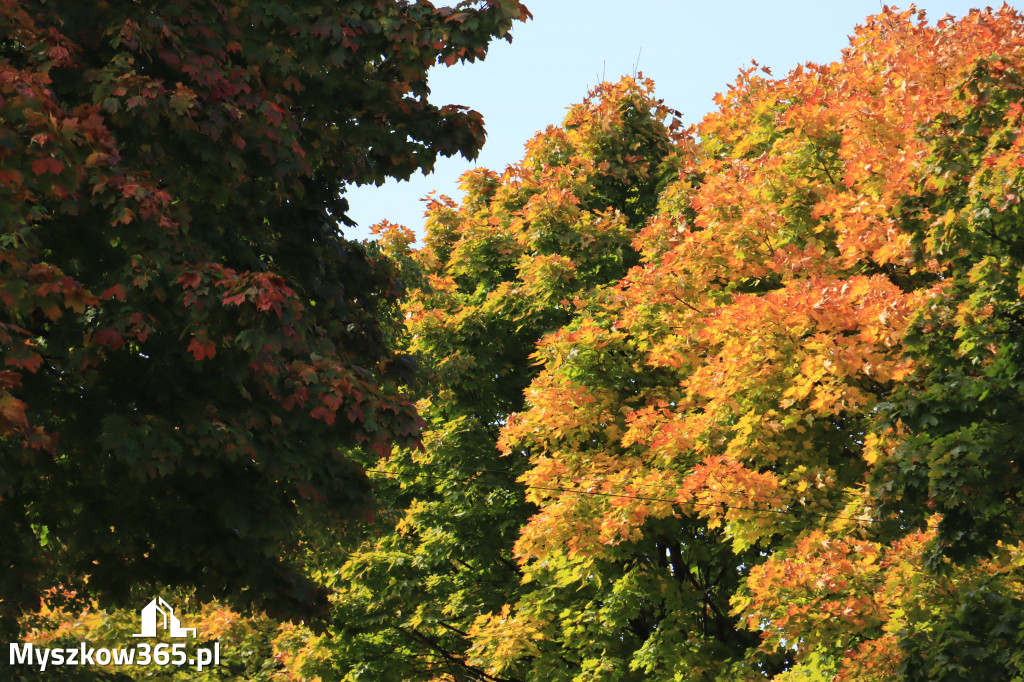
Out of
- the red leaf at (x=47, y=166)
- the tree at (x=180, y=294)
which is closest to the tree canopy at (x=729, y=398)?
the tree at (x=180, y=294)

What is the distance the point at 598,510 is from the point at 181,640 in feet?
46.9

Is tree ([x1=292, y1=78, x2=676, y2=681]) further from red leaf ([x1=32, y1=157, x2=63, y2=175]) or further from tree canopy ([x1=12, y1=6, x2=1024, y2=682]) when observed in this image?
red leaf ([x1=32, y1=157, x2=63, y2=175])

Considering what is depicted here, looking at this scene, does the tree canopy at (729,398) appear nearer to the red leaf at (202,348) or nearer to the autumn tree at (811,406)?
the autumn tree at (811,406)

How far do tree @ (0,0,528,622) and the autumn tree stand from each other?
556 cm

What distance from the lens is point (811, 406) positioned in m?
12.8

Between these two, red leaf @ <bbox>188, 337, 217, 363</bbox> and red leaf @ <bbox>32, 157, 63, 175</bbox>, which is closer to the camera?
red leaf @ <bbox>32, 157, 63, 175</bbox>

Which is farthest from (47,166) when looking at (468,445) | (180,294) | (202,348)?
(468,445)

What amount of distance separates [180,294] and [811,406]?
25.7ft

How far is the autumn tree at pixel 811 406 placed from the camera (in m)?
11.3

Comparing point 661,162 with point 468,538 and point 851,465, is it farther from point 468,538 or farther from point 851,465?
point 851,465

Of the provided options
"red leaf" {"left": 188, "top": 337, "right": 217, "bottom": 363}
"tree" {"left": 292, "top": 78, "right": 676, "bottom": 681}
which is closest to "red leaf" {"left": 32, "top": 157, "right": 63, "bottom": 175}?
"red leaf" {"left": 188, "top": 337, "right": 217, "bottom": 363}

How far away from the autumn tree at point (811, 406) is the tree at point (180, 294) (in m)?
5.56

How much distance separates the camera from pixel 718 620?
16.9 m

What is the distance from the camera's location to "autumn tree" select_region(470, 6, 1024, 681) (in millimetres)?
11266
